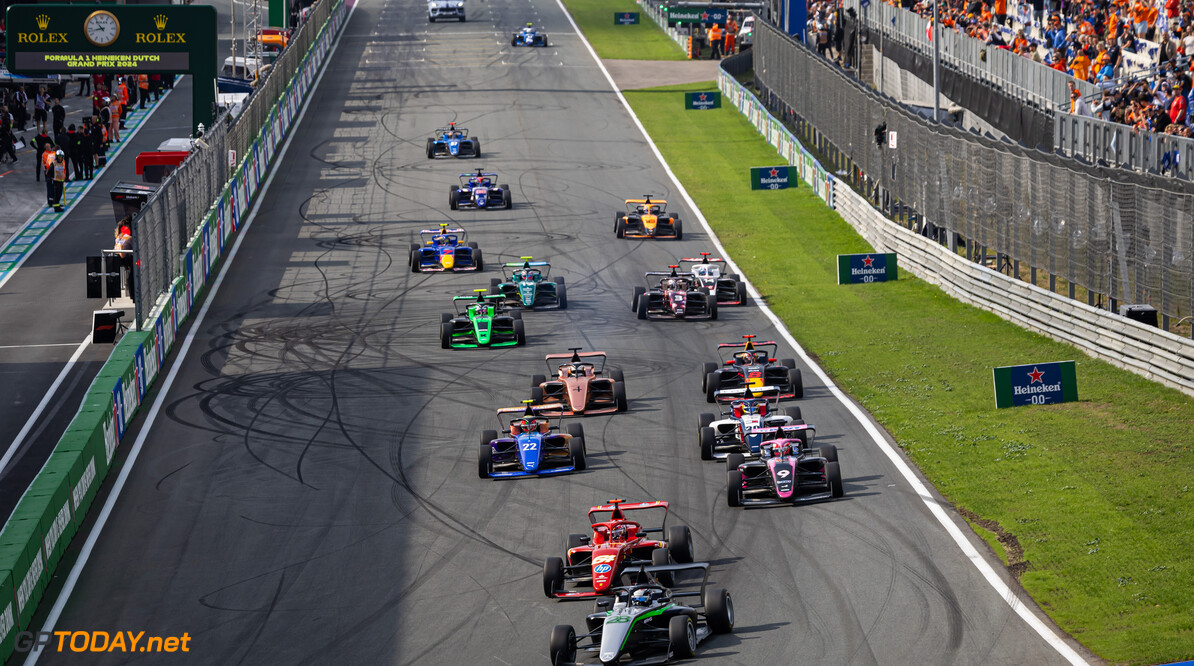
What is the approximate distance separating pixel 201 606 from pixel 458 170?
36812mm

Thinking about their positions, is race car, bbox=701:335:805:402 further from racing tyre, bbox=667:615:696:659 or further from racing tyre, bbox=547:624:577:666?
racing tyre, bbox=547:624:577:666

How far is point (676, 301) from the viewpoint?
3462 cm

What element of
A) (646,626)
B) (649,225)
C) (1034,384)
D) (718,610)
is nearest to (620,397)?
(1034,384)

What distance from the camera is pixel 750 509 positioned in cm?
2222

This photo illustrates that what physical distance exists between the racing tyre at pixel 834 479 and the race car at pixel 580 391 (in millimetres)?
6024

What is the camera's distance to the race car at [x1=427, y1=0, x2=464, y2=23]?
9675 centimetres

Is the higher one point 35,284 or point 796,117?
point 796,117

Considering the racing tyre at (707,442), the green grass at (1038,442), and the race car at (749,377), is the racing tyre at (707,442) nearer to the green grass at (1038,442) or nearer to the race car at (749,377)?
the race car at (749,377)

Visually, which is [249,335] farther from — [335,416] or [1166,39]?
[1166,39]

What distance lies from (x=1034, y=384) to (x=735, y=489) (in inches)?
220

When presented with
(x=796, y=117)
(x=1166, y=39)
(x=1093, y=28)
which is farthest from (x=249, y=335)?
(x=796, y=117)

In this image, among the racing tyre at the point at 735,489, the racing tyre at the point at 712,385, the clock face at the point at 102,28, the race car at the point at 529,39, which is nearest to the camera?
the racing tyre at the point at 735,489

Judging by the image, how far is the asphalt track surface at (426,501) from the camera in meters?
18.2

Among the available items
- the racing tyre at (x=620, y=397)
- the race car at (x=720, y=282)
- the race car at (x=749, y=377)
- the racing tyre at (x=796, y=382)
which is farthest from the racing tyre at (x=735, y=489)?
the race car at (x=720, y=282)
